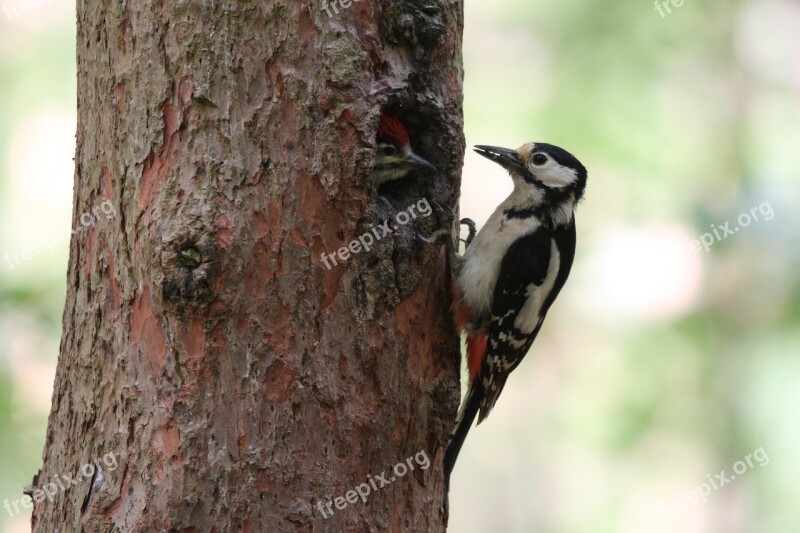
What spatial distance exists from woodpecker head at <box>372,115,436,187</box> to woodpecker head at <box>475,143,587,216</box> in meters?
0.92

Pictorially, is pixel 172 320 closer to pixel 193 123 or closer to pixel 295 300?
pixel 295 300

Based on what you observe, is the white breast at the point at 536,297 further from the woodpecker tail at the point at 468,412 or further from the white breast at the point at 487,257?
the woodpecker tail at the point at 468,412

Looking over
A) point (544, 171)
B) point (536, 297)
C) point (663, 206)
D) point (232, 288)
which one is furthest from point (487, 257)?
point (663, 206)

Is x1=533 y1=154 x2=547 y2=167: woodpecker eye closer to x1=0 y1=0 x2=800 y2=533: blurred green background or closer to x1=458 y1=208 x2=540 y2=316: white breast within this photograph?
x1=458 y1=208 x2=540 y2=316: white breast

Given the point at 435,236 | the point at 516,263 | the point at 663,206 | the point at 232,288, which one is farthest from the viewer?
the point at 663,206

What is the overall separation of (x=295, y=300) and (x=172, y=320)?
333 mm

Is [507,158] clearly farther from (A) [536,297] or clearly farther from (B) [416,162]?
(B) [416,162]

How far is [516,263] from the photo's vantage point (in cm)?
382

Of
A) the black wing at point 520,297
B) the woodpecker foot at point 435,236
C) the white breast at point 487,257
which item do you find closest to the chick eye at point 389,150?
the woodpecker foot at point 435,236

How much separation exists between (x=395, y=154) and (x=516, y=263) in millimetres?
1036

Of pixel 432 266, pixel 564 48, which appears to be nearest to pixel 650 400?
pixel 564 48

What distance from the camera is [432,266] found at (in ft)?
9.51

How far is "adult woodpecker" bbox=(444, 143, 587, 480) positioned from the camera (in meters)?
3.65

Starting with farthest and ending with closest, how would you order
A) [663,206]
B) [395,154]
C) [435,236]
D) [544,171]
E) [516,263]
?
[663,206] < [544,171] < [516,263] < [395,154] < [435,236]
